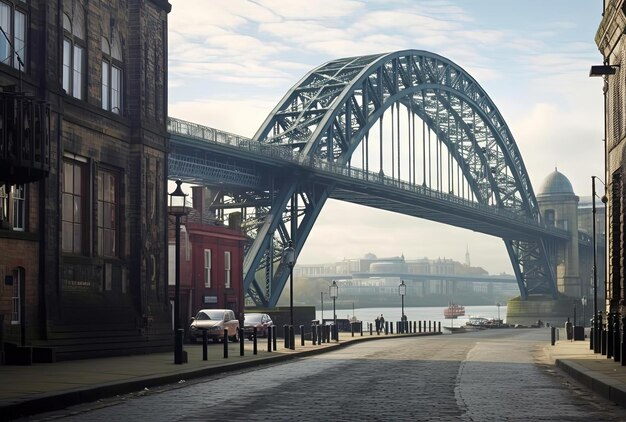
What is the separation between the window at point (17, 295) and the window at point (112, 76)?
881 centimetres

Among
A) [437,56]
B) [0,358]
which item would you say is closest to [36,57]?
[0,358]

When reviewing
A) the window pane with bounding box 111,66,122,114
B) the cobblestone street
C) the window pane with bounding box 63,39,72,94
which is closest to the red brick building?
the window pane with bounding box 111,66,122,114

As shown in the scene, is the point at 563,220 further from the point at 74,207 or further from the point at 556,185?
the point at 74,207

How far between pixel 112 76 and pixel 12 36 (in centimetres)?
764

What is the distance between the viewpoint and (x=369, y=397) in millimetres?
20875

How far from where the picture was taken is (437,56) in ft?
375

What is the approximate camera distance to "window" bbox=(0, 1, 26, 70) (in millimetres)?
32344

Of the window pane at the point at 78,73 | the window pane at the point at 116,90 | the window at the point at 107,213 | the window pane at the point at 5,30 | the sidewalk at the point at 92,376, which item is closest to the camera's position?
the sidewalk at the point at 92,376

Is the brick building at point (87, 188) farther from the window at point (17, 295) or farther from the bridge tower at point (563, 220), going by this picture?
the bridge tower at point (563, 220)

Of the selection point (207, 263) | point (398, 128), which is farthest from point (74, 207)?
point (398, 128)

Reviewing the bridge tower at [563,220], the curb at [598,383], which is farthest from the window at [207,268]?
the bridge tower at [563,220]

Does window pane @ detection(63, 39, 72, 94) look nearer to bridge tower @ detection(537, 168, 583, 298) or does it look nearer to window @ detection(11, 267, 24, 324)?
window @ detection(11, 267, 24, 324)

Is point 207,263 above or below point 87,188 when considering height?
below

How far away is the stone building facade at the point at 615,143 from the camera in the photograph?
129ft
